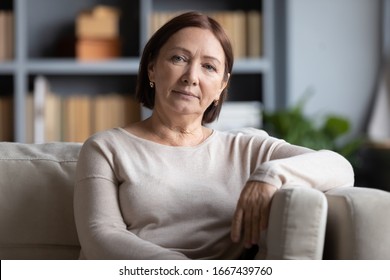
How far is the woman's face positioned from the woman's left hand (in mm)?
353

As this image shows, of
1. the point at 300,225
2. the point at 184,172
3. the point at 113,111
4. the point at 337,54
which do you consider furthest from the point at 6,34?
the point at 300,225

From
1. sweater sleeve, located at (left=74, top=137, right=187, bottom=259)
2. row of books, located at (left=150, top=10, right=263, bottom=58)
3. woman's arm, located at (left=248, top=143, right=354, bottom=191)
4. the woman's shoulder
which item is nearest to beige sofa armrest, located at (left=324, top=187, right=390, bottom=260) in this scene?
woman's arm, located at (left=248, top=143, right=354, bottom=191)

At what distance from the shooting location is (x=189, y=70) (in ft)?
6.14

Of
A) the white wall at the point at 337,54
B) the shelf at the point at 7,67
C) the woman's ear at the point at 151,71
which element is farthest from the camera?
the white wall at the point at 337,54

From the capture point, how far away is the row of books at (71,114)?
4.62 meters

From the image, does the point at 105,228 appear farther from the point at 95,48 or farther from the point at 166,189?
the point at 95,48

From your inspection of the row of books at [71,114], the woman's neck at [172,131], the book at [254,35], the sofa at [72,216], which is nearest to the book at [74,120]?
the row of books at [71,114]

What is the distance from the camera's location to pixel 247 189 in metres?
1.63

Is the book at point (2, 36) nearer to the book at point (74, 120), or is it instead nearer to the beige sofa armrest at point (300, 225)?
the book at point (74, 120)

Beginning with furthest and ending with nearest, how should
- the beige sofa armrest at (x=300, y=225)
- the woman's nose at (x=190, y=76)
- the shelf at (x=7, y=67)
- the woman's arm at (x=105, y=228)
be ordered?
the shelf at (x=7, y=67) < the woman's nose at (x=190, y=76) < the woman's arm at (x=105, y=228) < the beige sofa armrest at (x=300, y=225)

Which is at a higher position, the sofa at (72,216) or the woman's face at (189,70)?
the woman's face at (189,70)

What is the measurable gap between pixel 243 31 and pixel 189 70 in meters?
2.94

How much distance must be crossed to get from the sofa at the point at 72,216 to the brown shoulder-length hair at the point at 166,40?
0.25 m

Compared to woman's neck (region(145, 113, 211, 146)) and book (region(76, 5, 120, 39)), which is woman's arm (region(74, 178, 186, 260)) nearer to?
woman's neck (region(145, 113, 211, 146))
